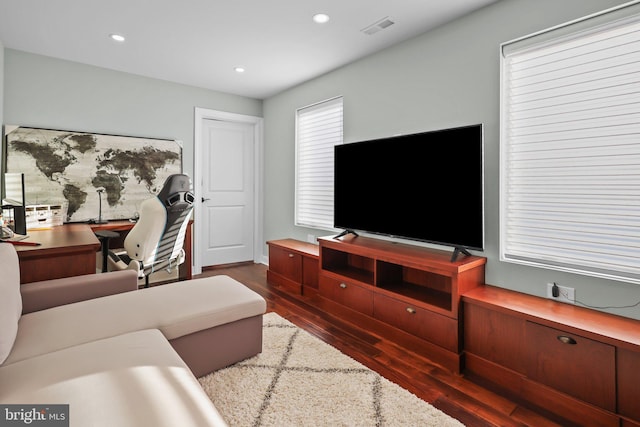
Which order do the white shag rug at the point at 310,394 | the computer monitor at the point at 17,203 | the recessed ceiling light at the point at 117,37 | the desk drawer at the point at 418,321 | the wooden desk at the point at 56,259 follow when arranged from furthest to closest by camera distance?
the recessed ceiling light at the point at 117,37 → the computer monitor at the point at 17,203 → the desk drawer at the point at 418,321 → the wooden desk at the point at 56,259 → the white shag rug at the point at 310,394

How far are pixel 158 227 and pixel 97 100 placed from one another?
7.16ft

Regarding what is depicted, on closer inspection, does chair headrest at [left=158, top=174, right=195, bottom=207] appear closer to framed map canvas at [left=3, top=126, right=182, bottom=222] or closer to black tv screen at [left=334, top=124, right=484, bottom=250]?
black tv screen at [left=334, top=124, right=484, bottom=250]

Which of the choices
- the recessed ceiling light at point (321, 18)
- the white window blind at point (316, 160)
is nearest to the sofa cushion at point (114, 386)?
the recessed ceiling light at point (321, 18)

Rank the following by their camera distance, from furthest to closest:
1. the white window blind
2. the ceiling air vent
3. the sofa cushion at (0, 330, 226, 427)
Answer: the white window blind < the ceiling air vent < the sofa cushion at (0, 330, 226, 427)

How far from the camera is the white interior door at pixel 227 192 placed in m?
4.63

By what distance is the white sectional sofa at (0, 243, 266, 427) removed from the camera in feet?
3.46

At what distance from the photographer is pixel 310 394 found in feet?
5.92

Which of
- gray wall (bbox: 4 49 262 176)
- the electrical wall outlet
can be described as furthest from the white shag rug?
gray wall (bbox: 4 49 262 176)

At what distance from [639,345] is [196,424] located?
6.00 ft

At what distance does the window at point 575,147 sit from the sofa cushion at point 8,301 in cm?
272

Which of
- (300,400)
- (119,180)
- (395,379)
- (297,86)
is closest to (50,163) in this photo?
(119,180)

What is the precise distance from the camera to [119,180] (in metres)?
3.87

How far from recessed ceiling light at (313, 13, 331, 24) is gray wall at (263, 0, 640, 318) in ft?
2.47

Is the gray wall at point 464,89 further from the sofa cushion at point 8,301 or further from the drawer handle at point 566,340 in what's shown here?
the sofa cushion at point 8,301
